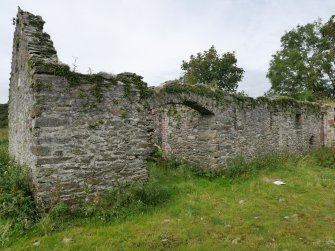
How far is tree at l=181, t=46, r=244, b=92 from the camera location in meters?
34.8

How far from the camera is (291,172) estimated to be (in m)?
10.2

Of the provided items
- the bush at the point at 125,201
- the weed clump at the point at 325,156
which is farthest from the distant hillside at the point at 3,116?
the weed clump at the point at 325,156

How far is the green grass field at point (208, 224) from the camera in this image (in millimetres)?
5020

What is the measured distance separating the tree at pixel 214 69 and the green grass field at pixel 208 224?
1077 inches

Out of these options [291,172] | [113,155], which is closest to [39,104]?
[113,155]

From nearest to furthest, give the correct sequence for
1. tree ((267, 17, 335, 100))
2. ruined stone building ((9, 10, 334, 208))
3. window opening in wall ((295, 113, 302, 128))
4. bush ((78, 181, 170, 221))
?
ruined stone building ((9, 10, 334, 208)), bush ((78, 181, 170, 221)), window opening in wall ((295, 113, 302, 128)), tree ((267, 17, 335, 100))

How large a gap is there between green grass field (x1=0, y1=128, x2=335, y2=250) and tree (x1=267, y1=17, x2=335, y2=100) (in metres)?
23.9

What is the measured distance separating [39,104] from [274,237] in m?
4.87

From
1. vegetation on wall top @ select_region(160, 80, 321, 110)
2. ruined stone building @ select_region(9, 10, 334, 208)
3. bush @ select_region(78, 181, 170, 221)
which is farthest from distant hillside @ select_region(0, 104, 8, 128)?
bush @ select_region(78, 181, 170, 221)

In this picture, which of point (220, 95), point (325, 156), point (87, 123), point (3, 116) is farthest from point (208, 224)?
point (3, 116)

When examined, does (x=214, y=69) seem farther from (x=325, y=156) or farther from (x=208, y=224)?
(x=208, y=224)

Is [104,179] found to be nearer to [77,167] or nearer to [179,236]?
[77,167]

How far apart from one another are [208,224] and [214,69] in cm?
3058

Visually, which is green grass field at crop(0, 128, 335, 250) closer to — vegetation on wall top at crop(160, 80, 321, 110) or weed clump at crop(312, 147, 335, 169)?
vegetation on wall top at crop(160, 80, 321, 110)
